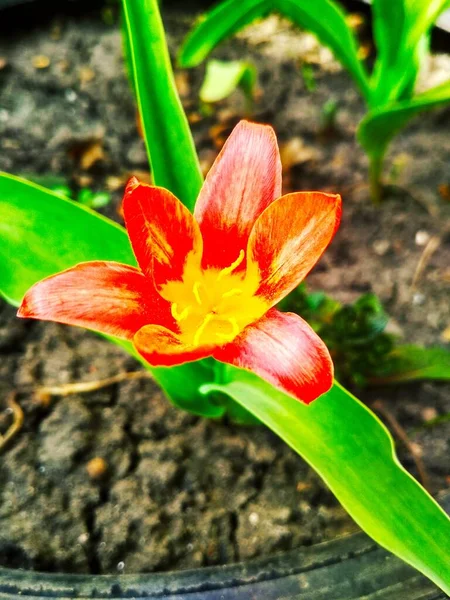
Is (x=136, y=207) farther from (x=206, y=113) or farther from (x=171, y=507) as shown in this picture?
(x=206, y=113)

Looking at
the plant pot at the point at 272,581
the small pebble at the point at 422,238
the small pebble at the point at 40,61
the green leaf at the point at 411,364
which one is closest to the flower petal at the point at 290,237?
the plant pot at the point at 272,581

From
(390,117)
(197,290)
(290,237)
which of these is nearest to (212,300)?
(197,290)

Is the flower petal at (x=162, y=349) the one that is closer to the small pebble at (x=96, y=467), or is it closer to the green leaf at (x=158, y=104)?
the green leaf at (x=158, y=104)

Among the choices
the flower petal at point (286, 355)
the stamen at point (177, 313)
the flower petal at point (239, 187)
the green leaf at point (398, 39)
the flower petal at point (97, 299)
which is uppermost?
the green leaf at point (398, 39)

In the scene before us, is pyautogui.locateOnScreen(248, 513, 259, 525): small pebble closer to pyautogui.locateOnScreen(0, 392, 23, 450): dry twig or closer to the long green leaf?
pyautogui.locateOnScreen(0, 392, 23, 450): dry twig

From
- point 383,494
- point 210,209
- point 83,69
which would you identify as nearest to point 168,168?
→ point 210,209

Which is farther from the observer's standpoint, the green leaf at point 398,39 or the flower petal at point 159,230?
the green leaf at point 398,39
